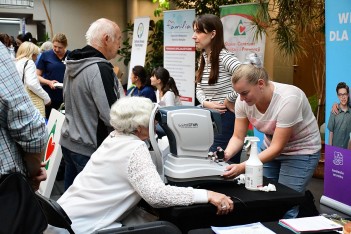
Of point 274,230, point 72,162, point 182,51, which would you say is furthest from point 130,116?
point 182,51

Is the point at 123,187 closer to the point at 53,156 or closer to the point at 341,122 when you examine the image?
the point at 53,156

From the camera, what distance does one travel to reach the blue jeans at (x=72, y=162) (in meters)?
2.45

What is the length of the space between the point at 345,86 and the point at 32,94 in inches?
115

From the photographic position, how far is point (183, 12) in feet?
17.1

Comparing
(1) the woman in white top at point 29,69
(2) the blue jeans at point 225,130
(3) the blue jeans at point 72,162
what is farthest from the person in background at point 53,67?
(2) the blue jeans at point 225,130

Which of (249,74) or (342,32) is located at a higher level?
(342,32)

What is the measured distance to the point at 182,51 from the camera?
5.27 meters

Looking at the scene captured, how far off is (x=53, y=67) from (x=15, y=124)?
3576mm

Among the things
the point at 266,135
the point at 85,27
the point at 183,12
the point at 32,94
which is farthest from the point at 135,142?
the point at 85,27

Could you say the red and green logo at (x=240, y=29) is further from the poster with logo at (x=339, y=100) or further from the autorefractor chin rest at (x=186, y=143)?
the autorefractor chin rest at (x=186, y=143)

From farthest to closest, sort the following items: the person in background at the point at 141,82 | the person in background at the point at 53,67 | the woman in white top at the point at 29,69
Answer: the person in background at the point at 141,82
the person in background at the point at 53,67
the woman in white top at the point at 29,69

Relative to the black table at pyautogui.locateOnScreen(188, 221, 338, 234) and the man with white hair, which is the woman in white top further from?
the black table at pyautogui.locateOnScreen(188, 221, 338, 234)

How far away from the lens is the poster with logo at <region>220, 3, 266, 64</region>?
428cm

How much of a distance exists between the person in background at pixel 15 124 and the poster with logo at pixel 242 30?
3152 mm
